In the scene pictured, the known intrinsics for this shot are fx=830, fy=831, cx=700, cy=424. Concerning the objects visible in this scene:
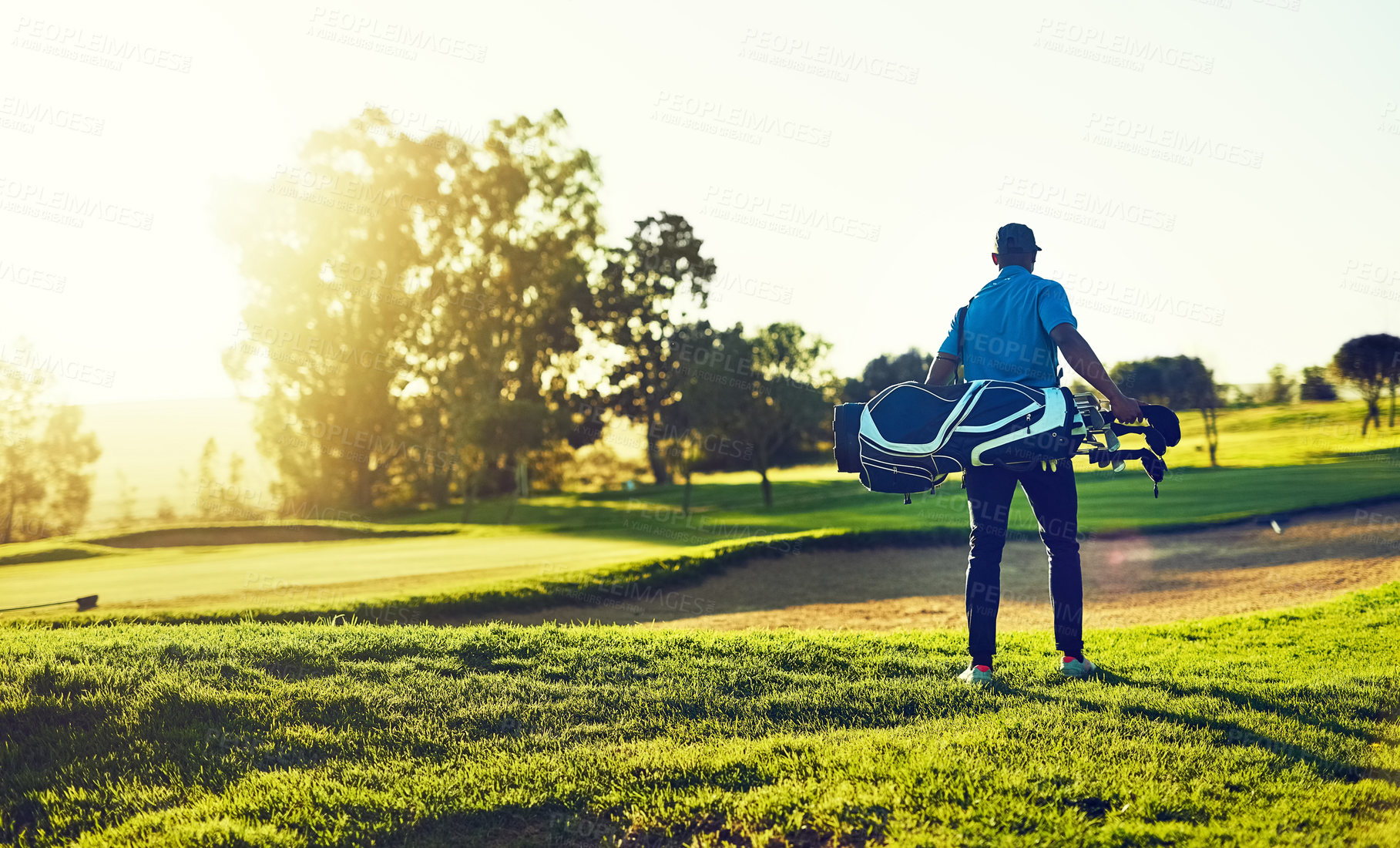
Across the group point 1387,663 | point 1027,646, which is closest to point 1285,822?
point 1027,646

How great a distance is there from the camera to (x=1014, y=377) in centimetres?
485

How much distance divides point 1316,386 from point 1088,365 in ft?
176

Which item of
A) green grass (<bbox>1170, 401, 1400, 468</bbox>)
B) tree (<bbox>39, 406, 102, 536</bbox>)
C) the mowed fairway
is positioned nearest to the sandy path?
the mowed fairway

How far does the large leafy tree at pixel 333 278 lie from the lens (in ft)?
132

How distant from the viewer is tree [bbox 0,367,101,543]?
42.5m

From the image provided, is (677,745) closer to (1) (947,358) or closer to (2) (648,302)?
(1) (947,358)

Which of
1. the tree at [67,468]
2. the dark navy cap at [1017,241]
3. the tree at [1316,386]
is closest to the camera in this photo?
the dark navy cap at [1017,241]

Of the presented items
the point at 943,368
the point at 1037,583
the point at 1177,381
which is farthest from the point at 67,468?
the point at 1177,381

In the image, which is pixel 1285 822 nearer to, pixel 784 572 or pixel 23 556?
pixel 784 572

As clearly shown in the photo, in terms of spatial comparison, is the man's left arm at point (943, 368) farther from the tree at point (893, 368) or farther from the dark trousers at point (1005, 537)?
the tree at point (893, 368)

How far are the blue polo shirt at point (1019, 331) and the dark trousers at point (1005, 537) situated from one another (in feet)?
1.87

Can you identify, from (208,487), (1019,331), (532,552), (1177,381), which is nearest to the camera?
(1019,331)

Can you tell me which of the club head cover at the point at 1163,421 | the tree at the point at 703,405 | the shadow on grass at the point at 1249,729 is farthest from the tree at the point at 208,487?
the club head cover at the point at 1163,421

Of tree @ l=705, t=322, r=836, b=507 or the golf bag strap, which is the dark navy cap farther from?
tree @ l=705, t=322, r=836, b=507
